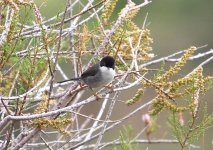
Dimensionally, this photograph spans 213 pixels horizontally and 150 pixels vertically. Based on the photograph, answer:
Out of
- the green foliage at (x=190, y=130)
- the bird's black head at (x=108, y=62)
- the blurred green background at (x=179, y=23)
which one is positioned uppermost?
the bird's black head at (x=108, y=62)

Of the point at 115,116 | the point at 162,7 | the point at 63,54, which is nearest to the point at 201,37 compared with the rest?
the point at 162,7

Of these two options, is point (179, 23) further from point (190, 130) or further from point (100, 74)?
point (190, 130)

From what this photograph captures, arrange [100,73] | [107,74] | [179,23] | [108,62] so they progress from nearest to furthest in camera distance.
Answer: [108,62], [107,74], [100,73], [179,23]

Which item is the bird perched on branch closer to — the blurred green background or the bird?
the bird

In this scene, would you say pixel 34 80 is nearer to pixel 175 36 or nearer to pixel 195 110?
pixel 195 110

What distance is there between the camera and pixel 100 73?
490 cm

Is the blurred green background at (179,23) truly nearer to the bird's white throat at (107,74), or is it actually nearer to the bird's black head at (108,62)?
the bird's white throat at (107,74)

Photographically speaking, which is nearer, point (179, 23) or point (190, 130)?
point (190, 130)

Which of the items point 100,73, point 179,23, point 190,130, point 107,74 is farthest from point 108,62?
point 179,23

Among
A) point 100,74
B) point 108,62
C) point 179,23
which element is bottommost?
point 179,23

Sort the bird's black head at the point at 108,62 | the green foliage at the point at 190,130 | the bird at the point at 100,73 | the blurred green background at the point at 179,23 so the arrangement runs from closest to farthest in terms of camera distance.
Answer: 1. the green foliage at the point at 190,130
2. the bird's black head at the point at 108,62
3. the bird at the point at 100,73
4. the blurred green background at the point at 179,23

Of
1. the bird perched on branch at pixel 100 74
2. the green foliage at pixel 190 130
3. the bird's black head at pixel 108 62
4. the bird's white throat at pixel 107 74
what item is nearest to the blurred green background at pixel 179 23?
the bird perched on branch at pixel 100 74

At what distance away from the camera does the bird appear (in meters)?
4.41

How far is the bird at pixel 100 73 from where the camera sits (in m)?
4.41
